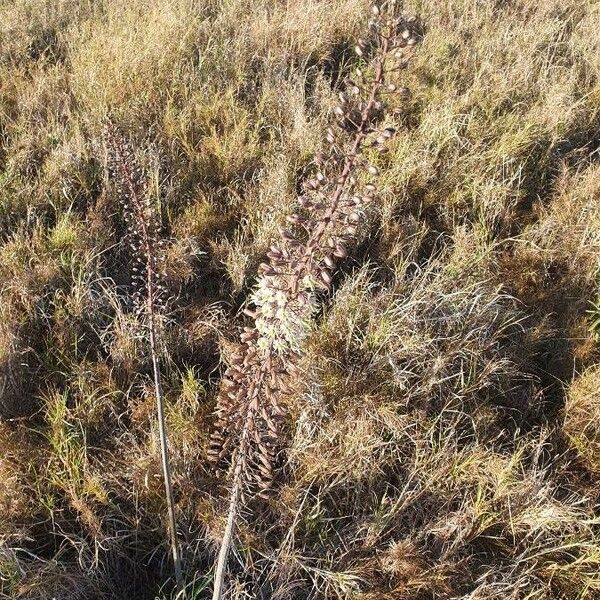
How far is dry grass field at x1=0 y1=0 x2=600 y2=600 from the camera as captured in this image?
2.35m

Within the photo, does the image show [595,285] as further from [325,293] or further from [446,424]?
[325,293]

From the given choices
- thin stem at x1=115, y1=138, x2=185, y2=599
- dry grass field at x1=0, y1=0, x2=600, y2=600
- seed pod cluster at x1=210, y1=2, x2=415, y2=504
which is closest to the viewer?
seed pod cluster at x1=210, y1=2, x2=415, y2=504

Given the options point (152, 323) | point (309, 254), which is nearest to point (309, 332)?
point (309, 254)

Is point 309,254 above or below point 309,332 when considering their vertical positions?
above

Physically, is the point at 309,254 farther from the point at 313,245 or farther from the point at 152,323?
the point at 152,323

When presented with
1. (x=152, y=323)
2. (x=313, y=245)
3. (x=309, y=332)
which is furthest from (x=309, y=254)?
(x=152, y=323)

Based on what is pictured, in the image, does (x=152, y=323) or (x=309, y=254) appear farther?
(x=152, y=323)

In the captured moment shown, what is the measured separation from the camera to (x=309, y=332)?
76.1 inches

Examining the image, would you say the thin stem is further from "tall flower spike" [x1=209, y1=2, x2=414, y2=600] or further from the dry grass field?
"tall flower spike" [x1=209, y1=2, x2=414, y2=600]

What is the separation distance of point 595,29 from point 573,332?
12.5 ft

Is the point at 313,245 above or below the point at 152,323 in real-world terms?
above

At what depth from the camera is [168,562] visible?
238 centimetres

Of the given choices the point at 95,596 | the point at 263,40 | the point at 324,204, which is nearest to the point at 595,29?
the point at 263,40

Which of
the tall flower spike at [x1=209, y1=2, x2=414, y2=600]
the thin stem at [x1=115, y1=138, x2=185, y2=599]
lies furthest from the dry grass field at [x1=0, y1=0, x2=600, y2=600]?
the tall flower spike at [x1=209, y1=2, x2=414, y2=600]
